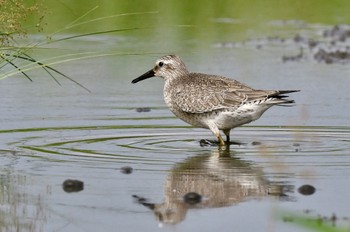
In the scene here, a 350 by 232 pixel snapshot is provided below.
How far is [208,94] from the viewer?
443 inches

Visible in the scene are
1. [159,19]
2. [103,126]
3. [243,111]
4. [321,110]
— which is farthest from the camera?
[159,19]

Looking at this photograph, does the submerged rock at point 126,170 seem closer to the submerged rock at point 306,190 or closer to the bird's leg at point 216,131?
the submerged rock at point 306,190

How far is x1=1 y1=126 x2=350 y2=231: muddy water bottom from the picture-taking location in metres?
7.47

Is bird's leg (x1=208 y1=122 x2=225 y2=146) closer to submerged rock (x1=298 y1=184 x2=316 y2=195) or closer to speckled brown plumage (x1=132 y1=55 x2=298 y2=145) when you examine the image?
speckled brown plumage (x1=132 y1=55 x2=298 y2=145)

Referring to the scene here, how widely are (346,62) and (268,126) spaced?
183 inches

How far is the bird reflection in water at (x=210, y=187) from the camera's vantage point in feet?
25.5

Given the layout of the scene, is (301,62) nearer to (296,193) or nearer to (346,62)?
(346,62)

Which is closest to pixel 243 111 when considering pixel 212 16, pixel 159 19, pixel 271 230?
pixel 271 230

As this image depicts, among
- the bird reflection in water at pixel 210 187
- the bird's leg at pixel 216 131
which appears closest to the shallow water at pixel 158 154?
the bird reflection in water at pixel 210 187

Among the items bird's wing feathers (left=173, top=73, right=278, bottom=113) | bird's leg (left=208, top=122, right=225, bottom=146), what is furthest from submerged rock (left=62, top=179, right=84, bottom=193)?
bird's wing feathers (left=173, top=73, right=278, bottom=113)

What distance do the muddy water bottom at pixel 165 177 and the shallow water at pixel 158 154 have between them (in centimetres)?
1

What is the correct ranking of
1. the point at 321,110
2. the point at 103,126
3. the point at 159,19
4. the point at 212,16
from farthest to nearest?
the point at 212,16 → the point at 159,19 → the point at 321,110 → the point at 103,126

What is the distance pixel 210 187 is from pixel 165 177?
1.82 feet

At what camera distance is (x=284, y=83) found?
46.8 ft
